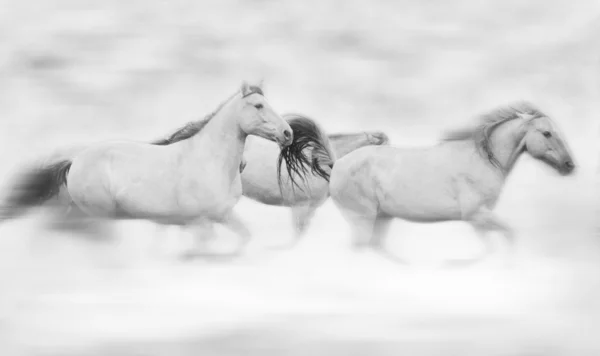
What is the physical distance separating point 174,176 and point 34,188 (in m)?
0.41

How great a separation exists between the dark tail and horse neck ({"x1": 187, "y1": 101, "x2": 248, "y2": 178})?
1.21 ft

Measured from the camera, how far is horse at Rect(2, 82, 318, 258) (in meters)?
1.96

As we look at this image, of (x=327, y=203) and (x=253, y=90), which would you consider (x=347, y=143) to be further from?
(x=253, y=90)

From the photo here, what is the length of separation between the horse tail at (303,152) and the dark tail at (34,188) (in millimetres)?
580

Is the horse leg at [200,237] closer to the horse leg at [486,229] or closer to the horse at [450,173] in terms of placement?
the horse at [450,173]

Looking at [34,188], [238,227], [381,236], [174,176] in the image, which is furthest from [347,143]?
[34,188]

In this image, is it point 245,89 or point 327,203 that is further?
point 327,203

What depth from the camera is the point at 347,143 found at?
2.13 meters

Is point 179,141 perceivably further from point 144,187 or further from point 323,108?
point 323,108

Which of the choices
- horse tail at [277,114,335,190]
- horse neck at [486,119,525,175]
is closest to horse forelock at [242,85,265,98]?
horse tail at [277,114,335,190]

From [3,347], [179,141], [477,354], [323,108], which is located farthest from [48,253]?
[477,354]

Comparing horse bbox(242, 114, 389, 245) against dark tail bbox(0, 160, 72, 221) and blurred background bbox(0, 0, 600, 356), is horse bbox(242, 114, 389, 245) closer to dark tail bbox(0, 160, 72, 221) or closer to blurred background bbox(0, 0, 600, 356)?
blurred background bbox(0, 0, 600, 356)

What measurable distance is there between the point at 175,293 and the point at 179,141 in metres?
0.40

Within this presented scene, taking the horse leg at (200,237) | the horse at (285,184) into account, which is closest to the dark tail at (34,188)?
the horse leg at (200,237)
